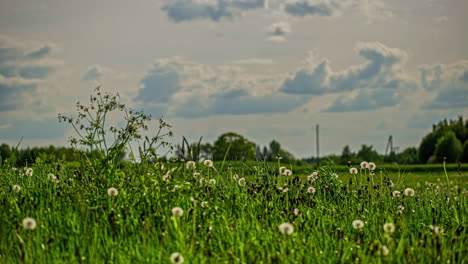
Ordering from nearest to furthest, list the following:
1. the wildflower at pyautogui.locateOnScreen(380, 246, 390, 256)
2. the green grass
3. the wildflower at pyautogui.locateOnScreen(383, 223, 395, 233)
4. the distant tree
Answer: the wildflower at pyautogui.locateOnScreen(380, 246, 390, 256), the wildflower at pyautogui.locateOnScreen(383, 223, 395, 233), the green grass, the distant tree

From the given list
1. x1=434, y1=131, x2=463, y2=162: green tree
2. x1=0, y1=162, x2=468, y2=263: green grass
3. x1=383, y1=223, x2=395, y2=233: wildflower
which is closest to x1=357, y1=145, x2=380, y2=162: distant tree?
x1=434, y1=131, x2=463, y2=162: green tree

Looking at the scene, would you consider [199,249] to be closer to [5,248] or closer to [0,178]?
[5,248]

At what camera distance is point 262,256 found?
417 cm

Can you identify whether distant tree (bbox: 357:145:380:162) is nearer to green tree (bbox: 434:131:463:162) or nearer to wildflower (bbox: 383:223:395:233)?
green tree (bbox: 434:131:463:162)

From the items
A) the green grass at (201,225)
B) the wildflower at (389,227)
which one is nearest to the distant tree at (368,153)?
the green grass at (201,225)

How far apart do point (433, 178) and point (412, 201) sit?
1176cm

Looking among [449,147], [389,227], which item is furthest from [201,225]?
[449,147]

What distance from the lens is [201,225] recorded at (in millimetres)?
4852

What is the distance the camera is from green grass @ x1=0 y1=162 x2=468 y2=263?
4.14 meters

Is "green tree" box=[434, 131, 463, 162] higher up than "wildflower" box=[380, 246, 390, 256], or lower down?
higher up

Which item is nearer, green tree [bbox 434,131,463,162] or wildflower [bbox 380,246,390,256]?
wildflower [bbox 380,246,390,256]

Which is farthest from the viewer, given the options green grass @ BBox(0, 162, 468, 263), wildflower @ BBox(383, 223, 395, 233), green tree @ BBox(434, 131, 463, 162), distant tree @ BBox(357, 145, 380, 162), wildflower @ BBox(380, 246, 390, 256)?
distant tree @ BBox(357, 145, 380, 162)

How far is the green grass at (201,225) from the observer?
4141mm

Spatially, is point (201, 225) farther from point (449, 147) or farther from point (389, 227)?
point (449, 147)
